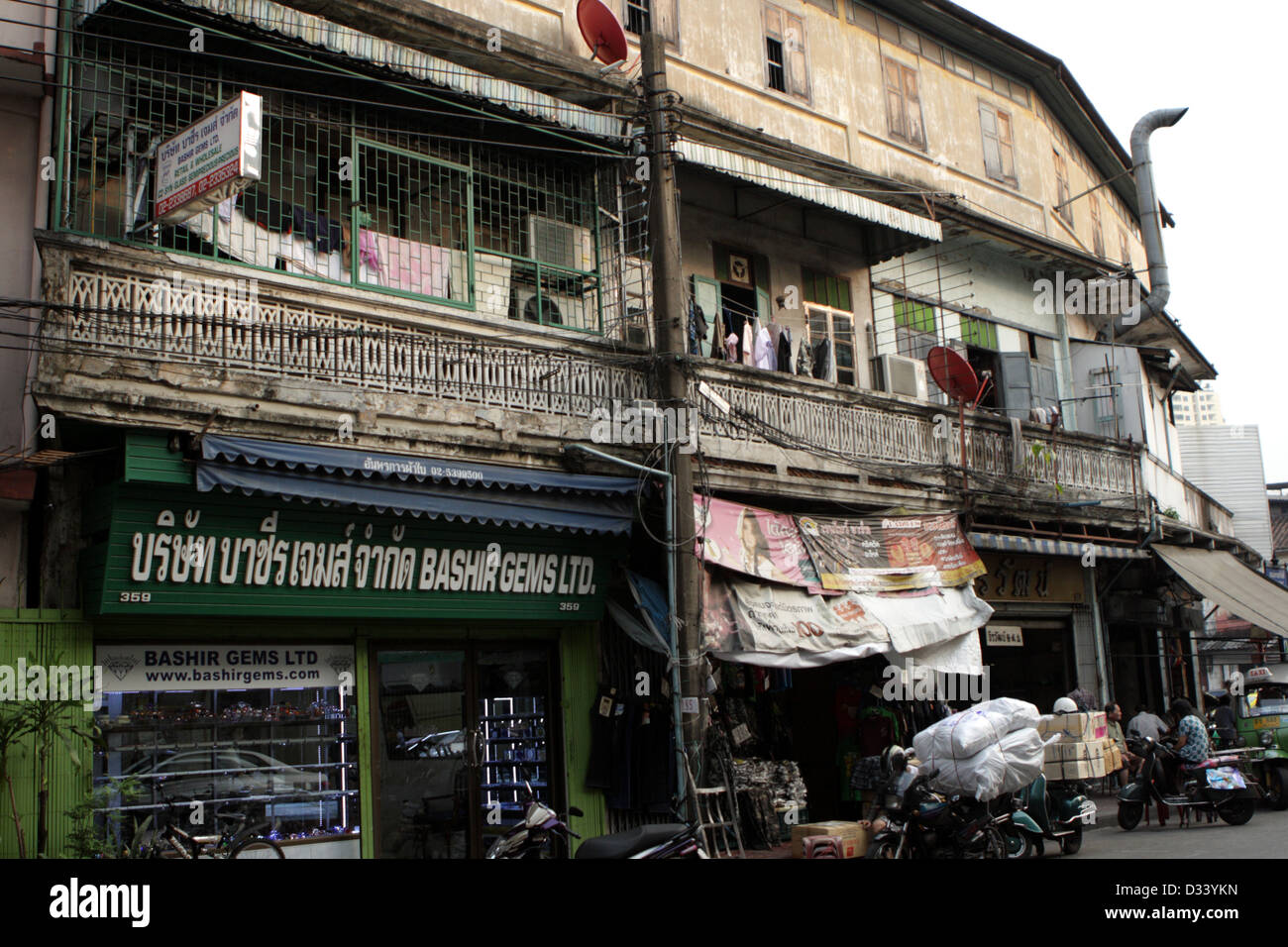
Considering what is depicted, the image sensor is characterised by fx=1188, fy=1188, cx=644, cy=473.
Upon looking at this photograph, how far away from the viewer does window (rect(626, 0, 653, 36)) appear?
15.3 metres

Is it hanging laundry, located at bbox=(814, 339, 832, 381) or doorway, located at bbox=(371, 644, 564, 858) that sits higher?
hanging laundry, located at bbox=(814, 339, 832, 381)

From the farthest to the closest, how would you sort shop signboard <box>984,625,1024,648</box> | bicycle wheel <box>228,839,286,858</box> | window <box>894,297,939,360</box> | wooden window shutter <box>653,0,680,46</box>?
window <box>894,297,939,360</box>
shop signboard <box>984,625,1024,648</box>
wooden window shutter <box>653,0,680,46</box>
bicycle wheel <box>228,839,286,858</box>

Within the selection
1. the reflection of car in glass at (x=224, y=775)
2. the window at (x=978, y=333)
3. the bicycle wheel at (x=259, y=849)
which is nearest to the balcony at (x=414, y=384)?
the reflection of car in glass at (x=224, y=775)

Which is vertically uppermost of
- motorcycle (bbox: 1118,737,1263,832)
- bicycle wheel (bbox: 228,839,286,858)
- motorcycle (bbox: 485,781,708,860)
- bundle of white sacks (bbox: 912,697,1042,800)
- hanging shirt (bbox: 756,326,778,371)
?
hanging shirt (bbox: 756,326,778,371)

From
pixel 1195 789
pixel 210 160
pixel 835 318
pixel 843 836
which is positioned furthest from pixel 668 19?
pixel 1195 789

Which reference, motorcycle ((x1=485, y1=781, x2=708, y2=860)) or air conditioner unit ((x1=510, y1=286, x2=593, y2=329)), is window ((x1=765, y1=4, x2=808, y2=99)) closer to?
air conditioner unit ((x1=510, y1=286, x2=593, y2=329))

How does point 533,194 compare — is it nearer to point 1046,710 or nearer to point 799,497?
point 799,497

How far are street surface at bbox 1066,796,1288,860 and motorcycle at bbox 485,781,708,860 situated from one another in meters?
4.75

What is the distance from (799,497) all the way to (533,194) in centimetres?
484

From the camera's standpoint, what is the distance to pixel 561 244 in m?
13.6

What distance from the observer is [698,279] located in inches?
613

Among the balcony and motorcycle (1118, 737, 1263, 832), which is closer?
the balcony

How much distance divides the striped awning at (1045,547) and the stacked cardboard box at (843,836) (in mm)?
6432

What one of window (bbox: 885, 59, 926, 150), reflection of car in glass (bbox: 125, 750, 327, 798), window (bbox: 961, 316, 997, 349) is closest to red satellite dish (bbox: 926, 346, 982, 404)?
window (bbox: 961, 316, 997, 349)
